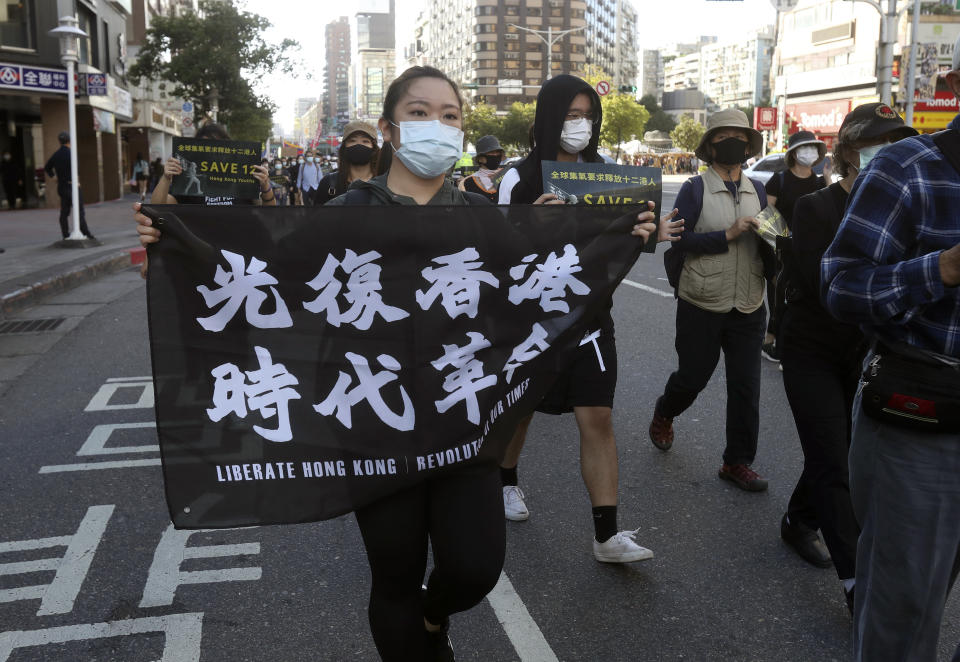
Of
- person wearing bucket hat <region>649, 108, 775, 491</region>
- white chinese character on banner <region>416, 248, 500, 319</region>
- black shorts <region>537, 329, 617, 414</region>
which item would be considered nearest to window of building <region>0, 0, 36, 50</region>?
person wearing bucket hat <region>649, 108, 775, 491</region>

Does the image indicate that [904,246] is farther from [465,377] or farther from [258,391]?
[258,391]

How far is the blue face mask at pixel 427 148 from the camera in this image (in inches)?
103

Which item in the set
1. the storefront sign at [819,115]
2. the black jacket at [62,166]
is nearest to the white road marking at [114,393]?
the black jacket at [62,166]

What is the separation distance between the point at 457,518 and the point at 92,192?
3336 centimetres

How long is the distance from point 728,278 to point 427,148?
2.27 meters

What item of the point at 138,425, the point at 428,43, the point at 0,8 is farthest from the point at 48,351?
the point at 428,43

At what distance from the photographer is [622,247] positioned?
282 cm

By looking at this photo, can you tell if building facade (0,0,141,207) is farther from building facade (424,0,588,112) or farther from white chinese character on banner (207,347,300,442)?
building facade (424,0,588,112)

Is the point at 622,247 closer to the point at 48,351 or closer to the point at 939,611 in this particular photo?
the point at 939,611

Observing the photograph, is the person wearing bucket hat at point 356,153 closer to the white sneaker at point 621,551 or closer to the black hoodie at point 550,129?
the black hoodie at point 550,129

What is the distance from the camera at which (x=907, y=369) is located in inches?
81.8

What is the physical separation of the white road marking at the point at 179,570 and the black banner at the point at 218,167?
2624mm

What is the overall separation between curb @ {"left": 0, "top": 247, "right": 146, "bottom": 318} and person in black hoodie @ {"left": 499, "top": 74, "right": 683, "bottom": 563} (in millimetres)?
6414

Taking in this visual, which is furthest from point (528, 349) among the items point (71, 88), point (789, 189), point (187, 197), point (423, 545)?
point (71, 88)
